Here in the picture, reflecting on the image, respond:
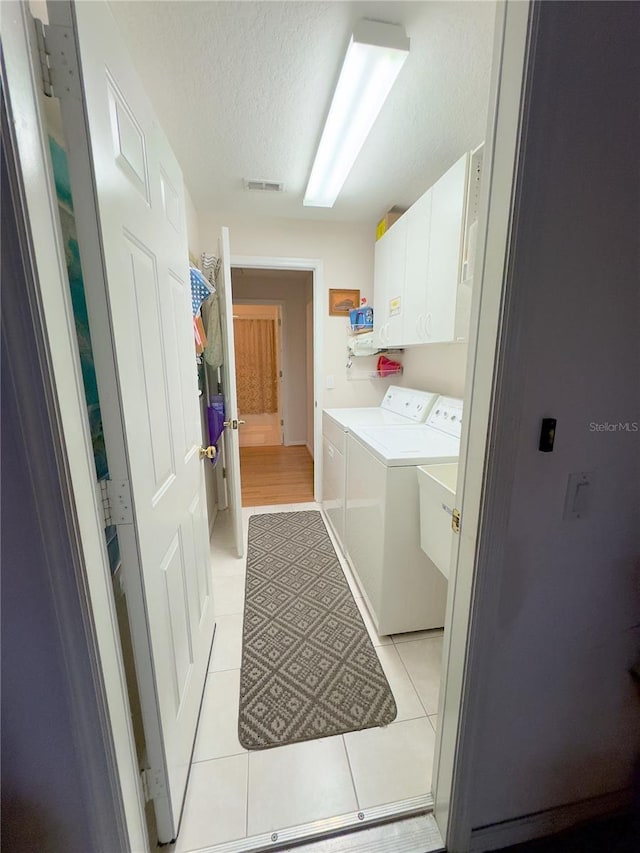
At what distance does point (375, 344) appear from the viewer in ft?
8.82

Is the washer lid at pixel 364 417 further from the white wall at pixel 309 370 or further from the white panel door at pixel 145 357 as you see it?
the white wall at pixel 309 370

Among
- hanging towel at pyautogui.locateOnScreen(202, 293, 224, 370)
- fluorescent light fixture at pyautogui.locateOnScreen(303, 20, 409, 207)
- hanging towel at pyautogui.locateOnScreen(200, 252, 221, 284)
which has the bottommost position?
hanging towel at pyautogui.locateOnScreen(202, 293, 224, 370)

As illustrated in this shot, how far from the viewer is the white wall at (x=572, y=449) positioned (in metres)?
0.59

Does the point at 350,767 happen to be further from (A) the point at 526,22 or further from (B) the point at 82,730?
(A) the point at 526,22

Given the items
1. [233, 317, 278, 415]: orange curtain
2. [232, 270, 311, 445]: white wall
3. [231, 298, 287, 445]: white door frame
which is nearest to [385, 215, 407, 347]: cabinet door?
[232, 270, 311, 445]: white wall

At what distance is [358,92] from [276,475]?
3.34 meters

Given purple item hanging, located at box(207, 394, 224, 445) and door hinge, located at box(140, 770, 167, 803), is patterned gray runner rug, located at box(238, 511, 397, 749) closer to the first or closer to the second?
door hinge, located at box(140, 770, 167, 803)

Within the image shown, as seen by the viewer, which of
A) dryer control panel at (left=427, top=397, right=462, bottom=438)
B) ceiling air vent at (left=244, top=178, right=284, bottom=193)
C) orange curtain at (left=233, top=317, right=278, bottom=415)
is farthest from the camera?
orange curtain at (left=233, top=317, right=278, bottom=415)

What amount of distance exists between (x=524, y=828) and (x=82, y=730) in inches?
49.8

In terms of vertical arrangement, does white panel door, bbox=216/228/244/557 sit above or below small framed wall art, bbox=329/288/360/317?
below

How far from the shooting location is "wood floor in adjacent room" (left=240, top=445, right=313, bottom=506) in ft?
11.0

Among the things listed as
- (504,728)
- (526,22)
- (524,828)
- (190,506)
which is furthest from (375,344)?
(524,828)

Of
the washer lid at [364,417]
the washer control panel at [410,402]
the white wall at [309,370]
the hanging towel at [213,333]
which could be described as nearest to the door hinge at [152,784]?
the washer lid at [364,417]

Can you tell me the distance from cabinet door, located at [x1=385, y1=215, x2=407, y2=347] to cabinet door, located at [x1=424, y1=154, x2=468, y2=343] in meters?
0.35
